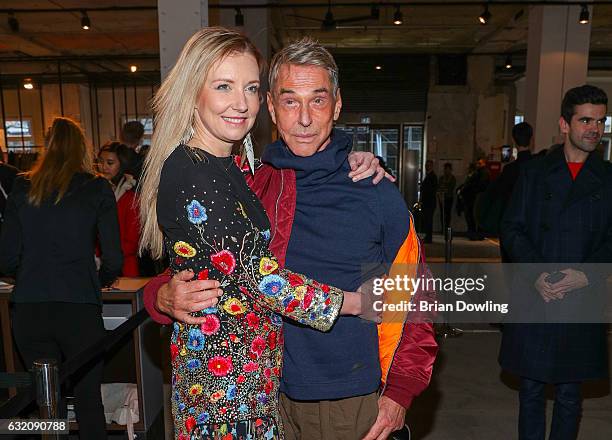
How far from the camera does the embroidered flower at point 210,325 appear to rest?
1.28 metres

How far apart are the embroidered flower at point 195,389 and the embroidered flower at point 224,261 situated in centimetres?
31

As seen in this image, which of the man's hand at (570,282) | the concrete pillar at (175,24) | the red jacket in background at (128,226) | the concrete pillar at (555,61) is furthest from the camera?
the concrete pillar at (555,61)

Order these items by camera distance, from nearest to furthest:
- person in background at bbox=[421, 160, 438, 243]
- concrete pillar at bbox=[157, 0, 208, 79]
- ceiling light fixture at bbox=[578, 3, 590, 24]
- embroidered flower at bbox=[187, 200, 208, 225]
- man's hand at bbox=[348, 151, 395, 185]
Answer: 1. embroidered flower at bbox=[187, 200, 208, 225]
2. man's hand at bbox=[348, 151, 395, 185]
3. concrete pillar at bbox=[157, 0, 208, 79]
4. ceiling light fixture at bbox=[578, 3, 590, 24]
5. person in background at bbox=[421, 160, 438, 243]

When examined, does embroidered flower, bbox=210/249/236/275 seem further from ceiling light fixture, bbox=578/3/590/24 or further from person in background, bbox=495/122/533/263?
ceiling light fixture, bbox=578/3/590/24

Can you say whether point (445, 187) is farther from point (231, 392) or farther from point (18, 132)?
point (18, 132)

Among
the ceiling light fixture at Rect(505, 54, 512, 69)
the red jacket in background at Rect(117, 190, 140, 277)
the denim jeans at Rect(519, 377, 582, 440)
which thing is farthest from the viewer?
the ceiling light fixture at Rect(505, 54, 512, 69)

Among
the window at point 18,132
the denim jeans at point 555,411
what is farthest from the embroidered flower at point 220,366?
the window at point 18,132

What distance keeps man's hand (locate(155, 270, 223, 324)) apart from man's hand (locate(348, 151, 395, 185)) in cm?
50

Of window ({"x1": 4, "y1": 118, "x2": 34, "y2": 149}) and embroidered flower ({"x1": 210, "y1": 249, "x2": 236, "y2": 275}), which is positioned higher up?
window ({"x1": 4, "y1": 118, "x2": 34, "y2": 149})

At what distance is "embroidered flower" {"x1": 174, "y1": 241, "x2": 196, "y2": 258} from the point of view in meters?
1.27

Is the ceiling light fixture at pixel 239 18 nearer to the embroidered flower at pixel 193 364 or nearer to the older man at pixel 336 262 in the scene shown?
the older man at pixel 336 262

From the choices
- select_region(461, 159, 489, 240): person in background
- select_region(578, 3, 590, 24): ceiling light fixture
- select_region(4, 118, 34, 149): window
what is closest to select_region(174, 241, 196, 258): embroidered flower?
select_region(578, 3, 590, 24): ceiling light fixture

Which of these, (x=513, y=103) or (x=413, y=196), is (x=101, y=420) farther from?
(x=513, y=103)

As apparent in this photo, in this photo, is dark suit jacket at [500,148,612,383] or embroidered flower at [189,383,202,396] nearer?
embroidered flower at [189,383,202,396]
